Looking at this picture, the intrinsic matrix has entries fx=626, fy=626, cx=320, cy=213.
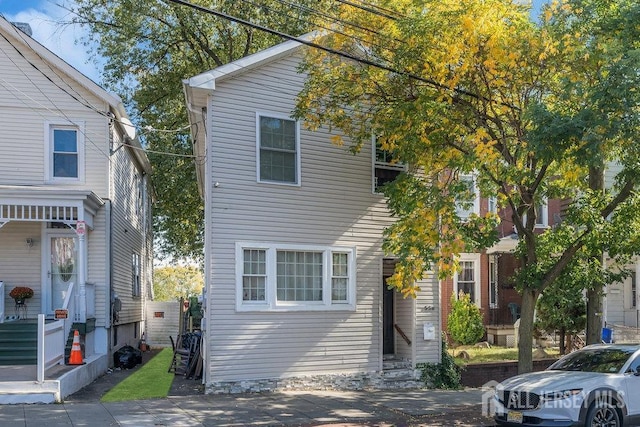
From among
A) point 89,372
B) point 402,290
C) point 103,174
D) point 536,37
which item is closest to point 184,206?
point 103,174

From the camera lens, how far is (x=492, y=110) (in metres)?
12.9

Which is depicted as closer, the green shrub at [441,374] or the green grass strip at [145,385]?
the green grass strip at [145,385]

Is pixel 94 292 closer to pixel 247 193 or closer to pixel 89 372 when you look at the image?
pixel 89 372

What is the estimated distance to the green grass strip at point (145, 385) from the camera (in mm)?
12631

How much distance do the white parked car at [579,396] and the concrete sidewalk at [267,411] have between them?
63.7 inches

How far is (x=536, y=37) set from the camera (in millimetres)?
12102

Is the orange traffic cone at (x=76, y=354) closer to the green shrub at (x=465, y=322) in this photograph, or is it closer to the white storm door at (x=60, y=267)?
the white storm door at (x=60, y=267)

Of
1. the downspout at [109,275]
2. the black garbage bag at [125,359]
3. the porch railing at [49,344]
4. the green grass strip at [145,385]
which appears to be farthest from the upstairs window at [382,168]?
the black garbage bag at [125,359]

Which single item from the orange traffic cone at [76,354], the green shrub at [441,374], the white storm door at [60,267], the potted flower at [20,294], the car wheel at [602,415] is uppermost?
the white storm door at [60,267]

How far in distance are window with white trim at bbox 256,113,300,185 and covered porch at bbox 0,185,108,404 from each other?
4480mm

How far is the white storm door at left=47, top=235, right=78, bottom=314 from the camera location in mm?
16391

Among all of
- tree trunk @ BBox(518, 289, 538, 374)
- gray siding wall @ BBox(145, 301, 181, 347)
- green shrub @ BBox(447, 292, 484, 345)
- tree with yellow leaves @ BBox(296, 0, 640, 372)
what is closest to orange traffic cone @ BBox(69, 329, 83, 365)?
tree with yellow leaves @ BBox(296, 0, 640, 372)

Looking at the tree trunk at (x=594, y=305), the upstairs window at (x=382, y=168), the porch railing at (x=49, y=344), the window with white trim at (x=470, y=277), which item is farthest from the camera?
the window with white trim at (x=470, y=277)

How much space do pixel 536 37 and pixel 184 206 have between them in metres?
19.4
